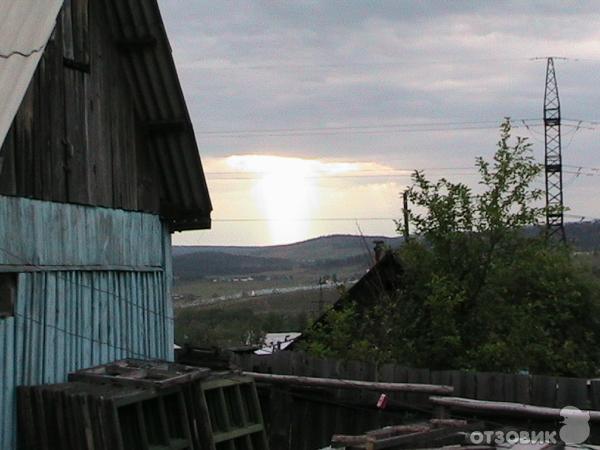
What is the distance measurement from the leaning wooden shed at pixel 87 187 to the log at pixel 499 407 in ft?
11.8

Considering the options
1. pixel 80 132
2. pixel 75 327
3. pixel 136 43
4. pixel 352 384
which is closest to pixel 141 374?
pixel 75 327

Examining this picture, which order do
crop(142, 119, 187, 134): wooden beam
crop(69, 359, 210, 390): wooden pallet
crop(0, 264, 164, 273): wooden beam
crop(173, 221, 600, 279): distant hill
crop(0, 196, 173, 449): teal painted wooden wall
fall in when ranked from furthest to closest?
crop(173, 221, 600, 279): distant hill → crop(142, 119, 187, 134): wooden beam → crop(69, 359, 210, 390): wooden pallet → crop(0, 196, 173, 449): teal painted wooden wall → crop(0, 264, 164, 273): wooden beam

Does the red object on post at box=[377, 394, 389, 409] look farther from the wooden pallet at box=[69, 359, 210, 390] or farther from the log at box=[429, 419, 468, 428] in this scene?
the wooden pallet at box=[69, 359, 210, 390]

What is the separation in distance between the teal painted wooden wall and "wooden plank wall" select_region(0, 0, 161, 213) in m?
0.23

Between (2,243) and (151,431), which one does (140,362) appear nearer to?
(151,431)

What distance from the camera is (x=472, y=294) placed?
18078 mm

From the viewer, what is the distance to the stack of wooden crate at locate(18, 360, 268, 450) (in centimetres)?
912

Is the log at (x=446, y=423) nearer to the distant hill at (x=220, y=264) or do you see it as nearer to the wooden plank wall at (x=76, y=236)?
the wooden plank wall at (x=76, y=236)

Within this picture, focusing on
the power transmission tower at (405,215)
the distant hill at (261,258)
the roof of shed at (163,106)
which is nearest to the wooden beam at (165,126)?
the roof of shed at (163,106)

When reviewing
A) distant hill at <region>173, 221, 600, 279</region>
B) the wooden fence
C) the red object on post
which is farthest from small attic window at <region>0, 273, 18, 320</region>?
distant hill at <region>173, 221, 600, 279</region>

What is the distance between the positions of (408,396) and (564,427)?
2254 mm

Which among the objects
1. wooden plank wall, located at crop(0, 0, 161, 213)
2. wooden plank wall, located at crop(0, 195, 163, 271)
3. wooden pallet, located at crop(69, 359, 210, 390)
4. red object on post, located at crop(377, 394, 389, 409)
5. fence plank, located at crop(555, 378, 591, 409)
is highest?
wooden plank wall, located at crop(0, 0, 161, 213)

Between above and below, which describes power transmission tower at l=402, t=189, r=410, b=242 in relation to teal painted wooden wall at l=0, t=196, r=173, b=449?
above

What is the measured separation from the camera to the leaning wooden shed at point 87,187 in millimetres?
9203
